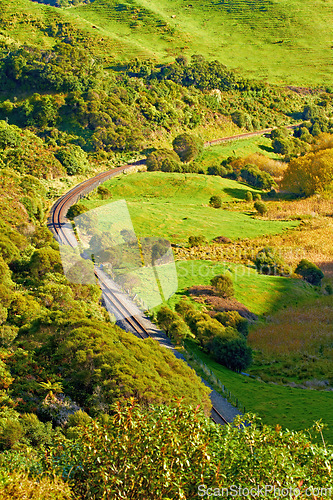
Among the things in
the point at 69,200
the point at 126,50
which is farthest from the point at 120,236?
the point at 126,50

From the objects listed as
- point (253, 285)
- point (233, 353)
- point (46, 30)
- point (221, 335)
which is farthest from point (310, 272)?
point (46, 30)

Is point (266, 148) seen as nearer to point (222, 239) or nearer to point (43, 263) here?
point (222, 239)

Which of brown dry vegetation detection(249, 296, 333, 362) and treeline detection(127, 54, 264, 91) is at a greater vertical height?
brown dry vegetation detection(249, 296, 333, 362)

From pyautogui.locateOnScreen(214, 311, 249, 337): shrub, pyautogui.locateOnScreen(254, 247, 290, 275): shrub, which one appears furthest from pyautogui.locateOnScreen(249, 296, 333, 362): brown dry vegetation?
pyautogui.locateOnScreen(254, 247, 290, 275): shrub

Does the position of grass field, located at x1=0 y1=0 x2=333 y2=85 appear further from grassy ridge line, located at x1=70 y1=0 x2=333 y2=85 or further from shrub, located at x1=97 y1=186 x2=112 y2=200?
shrub, located at x1=97 y1=186 x2=112 y2=200

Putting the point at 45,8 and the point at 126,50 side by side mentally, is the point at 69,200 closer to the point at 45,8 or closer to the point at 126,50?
the point at 126,50
